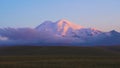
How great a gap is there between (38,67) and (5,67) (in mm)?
2777

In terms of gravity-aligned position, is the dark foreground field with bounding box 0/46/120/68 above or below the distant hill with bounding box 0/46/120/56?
below

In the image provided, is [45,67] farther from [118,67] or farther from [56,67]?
[118,67]

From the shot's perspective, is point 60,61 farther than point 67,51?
No

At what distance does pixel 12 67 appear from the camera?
29344 millimetres

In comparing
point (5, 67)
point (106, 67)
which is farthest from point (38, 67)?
point (106, 67)

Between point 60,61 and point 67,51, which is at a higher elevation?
point 67,51

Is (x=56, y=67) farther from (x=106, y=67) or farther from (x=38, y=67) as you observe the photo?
(x=106, y=67)

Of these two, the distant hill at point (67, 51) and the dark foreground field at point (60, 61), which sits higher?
the distant hill at point (67, 51)

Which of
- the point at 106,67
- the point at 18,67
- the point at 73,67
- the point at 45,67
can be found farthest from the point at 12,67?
the point at 106,67

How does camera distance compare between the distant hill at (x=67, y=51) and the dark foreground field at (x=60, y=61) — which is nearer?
the dark foreground field at (x=60, y=61)

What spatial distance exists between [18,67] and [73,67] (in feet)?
15.1

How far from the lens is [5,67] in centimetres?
2972

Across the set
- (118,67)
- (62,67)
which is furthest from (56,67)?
(118,67)

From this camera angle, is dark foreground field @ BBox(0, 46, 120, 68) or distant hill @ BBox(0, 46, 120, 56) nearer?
dark foreground field @ BBox(0, 46, 120, 68)
